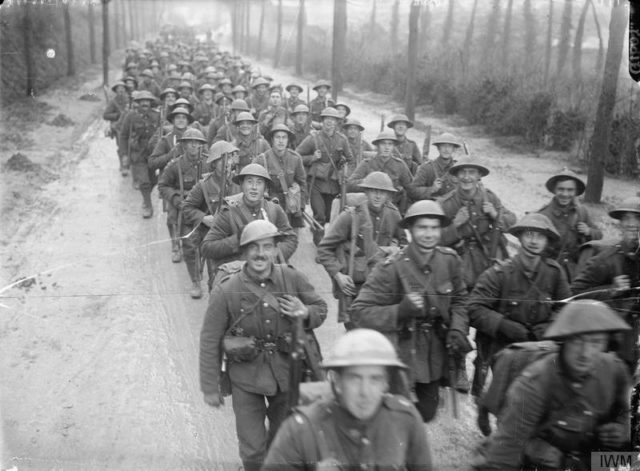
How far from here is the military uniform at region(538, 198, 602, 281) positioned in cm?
652

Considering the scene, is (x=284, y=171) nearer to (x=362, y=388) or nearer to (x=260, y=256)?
(x=260, y=256)

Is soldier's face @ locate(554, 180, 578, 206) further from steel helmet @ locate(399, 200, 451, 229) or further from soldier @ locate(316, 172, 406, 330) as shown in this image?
steel helmet @ locate(399, 200, 451, 229)

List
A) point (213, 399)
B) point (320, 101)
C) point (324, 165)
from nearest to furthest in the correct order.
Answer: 1. point (213, 399)
2. point (324, 165)
3. point (320, 101)

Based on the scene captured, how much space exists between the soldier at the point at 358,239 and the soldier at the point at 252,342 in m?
1.62

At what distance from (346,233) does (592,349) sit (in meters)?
3.26

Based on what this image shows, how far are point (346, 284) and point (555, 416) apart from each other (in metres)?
Answer: 2.83

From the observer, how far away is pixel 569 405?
3516 mm

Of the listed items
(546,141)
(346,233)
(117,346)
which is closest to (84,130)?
(546,141)

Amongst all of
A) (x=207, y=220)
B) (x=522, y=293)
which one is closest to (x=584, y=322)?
(x=522, y=293)

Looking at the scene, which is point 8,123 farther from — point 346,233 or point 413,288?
point 413,288

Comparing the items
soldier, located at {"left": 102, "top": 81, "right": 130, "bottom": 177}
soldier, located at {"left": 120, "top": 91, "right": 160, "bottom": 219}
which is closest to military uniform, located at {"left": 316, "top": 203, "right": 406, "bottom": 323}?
soldier, located at {"left": 120, "top": 91, "right": 160, "bottom": 219}

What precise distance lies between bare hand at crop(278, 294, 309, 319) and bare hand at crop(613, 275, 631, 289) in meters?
2.55

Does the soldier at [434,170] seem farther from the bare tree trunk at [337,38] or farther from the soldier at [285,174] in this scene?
the bare tree trunk at [337,38]

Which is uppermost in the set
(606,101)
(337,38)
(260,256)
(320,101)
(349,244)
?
(337,38)
